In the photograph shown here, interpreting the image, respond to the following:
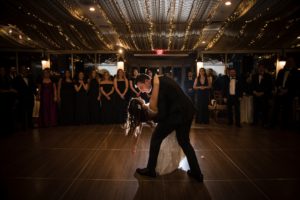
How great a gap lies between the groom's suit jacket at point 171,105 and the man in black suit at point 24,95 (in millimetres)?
5081

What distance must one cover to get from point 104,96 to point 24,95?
84.2 inches

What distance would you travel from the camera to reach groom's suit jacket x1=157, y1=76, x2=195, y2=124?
3518 mm

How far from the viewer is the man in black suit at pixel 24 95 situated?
7227 mm

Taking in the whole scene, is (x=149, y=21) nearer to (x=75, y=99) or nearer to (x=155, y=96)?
(x=75, y=99)

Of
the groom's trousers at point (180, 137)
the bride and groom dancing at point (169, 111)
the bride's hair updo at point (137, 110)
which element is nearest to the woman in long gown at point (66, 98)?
the bride's hair updo at point (137, 110)

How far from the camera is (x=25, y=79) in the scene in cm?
742

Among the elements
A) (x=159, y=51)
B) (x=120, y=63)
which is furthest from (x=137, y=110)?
(x=159, y=51)

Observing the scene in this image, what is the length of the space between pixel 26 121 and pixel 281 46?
1052cm

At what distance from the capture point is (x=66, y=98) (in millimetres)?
7898

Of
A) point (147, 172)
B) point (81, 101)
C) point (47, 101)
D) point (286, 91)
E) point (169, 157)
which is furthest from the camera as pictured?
point (81, 101)

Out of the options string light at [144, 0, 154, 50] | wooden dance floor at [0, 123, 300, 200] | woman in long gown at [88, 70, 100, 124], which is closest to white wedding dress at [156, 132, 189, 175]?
wooden dance floor at [0, 123, 300, 200]

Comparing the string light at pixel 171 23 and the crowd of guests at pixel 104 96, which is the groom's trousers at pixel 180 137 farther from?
the string light at pixel 171 23

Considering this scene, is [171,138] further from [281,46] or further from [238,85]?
[281,46]

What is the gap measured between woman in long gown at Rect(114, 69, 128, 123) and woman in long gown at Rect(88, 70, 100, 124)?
549 mm
